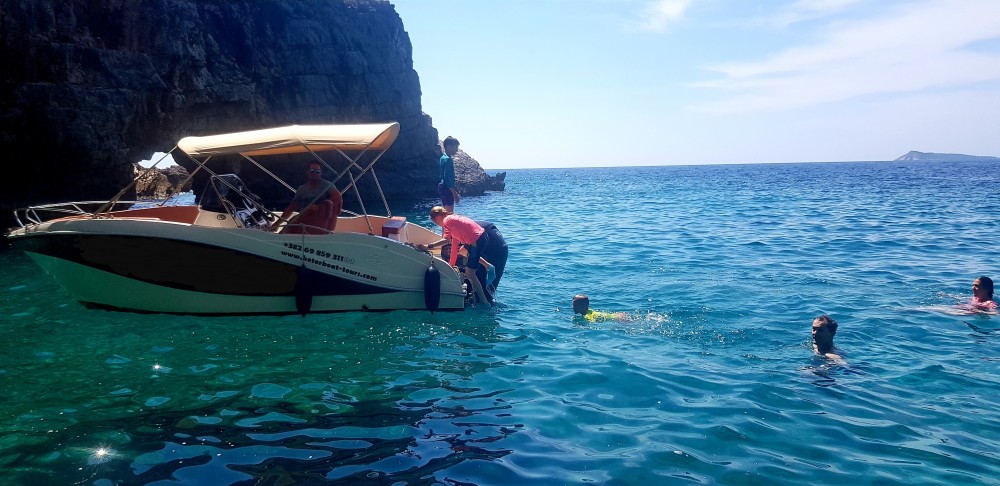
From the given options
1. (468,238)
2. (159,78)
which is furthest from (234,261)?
(159,78)

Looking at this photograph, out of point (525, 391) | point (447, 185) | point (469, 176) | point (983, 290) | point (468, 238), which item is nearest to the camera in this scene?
point (525, 391)

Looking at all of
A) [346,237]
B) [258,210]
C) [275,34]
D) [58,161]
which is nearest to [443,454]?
[346,237]

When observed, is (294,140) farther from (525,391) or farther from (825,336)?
(825,336)

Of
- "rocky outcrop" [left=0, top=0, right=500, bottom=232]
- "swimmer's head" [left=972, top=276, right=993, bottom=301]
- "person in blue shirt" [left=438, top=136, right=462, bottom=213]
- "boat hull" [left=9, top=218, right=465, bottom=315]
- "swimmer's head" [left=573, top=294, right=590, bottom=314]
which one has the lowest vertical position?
"swimmer's head" [left=573, top=294, right=590, bottom=314]

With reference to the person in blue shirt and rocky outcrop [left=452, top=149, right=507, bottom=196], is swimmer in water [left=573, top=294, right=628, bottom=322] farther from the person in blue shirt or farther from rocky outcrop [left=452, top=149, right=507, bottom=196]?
rocky outcrop [left=452, top=149, right=507, bottom=196]

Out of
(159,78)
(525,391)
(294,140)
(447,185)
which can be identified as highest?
(159,78)

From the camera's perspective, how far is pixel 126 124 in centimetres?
2308

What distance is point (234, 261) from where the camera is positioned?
8.73 metres

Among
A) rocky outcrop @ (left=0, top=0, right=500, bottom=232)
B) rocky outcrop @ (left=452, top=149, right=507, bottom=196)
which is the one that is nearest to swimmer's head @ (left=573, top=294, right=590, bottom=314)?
rocky outcrop @ (left=0, top=0, right=500, bottom=232)

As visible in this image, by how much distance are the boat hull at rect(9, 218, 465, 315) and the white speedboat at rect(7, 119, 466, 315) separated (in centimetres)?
1

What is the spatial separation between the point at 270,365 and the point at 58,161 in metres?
19.2

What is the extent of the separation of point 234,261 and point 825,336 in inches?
309

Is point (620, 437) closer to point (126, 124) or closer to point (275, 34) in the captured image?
point (126, 124)

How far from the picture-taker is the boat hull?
8.53 metres
